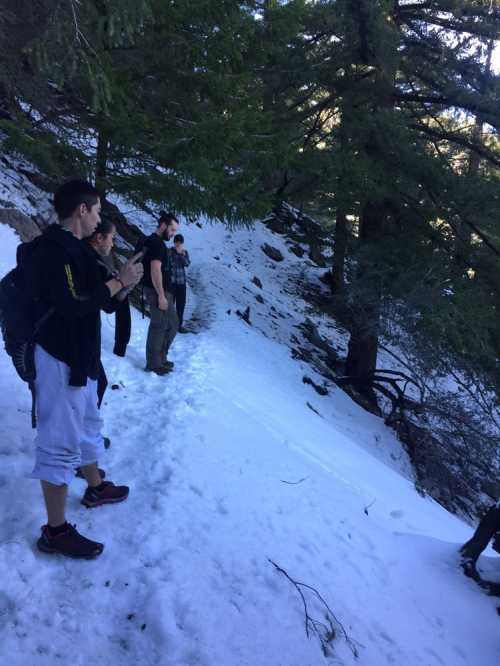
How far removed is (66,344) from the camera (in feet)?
8.58

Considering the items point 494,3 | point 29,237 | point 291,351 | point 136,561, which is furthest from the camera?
point 291,351

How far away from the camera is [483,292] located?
28.6 ft

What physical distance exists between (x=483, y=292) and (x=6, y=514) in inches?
339

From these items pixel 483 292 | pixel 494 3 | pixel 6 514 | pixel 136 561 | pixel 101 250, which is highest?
pixel 494 3

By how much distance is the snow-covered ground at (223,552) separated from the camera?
8.16 ft

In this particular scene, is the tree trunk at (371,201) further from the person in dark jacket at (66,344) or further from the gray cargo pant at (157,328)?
the person in dark jacket at (66,344)

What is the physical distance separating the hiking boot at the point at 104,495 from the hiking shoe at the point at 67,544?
49 cm

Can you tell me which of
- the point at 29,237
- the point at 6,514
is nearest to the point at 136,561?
the point at 6,514

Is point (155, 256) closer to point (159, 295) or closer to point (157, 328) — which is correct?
point (159, 295)

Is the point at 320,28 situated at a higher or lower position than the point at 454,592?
higher

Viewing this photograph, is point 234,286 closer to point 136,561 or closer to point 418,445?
point 418,445

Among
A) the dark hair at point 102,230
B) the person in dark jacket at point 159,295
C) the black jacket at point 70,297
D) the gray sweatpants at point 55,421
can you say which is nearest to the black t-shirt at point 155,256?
the person in dark jacket at point 159,295

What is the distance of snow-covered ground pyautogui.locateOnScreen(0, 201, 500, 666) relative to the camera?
8.16 feet

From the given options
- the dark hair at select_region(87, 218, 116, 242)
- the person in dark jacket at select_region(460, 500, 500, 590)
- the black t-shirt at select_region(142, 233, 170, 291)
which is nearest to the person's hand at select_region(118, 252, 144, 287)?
the dark hair at select_region(87, 218, 116, 242)
